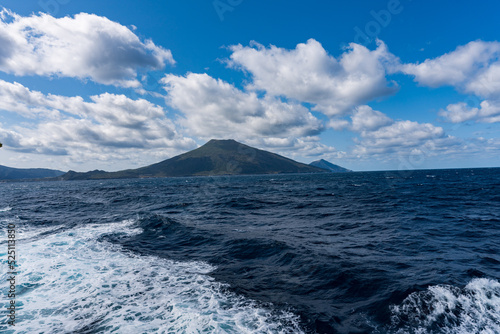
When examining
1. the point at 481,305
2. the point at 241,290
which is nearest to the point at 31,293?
the point at 241,290

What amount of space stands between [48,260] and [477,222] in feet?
126

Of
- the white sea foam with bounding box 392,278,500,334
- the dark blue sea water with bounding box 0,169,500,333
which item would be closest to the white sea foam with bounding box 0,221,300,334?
the dark blue sea water with bounding box 0,169,500,333

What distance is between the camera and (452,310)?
960 cm

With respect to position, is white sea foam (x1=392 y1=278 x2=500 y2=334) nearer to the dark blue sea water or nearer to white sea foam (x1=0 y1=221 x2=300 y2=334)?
the dark blue sea water

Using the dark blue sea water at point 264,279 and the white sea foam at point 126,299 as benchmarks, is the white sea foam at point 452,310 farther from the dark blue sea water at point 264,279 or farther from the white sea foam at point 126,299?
the white sea foam at point 126,299

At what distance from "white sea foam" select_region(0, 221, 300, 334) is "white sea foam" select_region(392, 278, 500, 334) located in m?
4.59

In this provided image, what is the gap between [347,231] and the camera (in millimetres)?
22688

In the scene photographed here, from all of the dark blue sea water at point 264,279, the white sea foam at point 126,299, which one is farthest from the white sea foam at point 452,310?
the white sea foam at point 126,299

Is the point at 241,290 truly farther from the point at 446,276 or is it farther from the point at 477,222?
the point at 477,222

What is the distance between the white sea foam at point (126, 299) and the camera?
9055 millimetres

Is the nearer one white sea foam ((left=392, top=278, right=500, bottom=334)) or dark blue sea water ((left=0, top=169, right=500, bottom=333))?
white sea foam ((left=392, top=278, right=500, bottom=334))

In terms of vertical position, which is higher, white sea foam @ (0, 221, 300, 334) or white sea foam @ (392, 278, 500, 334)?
white sea foam @ (392, 278, 500, 334)

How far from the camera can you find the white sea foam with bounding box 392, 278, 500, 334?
8625mm

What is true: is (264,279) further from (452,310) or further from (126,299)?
(452,310)
